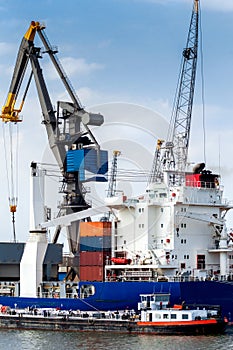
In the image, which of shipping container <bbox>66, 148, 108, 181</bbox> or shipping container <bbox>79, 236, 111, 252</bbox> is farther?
shipping container <bbox>66, 148, 108, 181</bbox>

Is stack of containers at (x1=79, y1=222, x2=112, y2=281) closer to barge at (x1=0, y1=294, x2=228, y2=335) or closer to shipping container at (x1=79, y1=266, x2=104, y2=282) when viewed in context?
shipping container at (x1=79, y1=266, x2=104, y2=282)

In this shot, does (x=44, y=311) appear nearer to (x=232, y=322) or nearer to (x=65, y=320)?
(x=65, y=320)

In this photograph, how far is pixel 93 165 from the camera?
5262cm

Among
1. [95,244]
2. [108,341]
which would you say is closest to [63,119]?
[95,244]

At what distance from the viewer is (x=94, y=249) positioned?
45531 mm

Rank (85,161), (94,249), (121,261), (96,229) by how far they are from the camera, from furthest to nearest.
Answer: (85,161) < (96,229) < (94,249) < (121,261)

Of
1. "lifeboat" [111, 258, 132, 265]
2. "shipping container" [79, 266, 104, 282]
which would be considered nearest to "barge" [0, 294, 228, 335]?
"shipping container" [79, 266, 104, 282]

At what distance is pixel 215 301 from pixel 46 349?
10309mm

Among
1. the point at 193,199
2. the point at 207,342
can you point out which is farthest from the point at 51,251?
the point at 207,342

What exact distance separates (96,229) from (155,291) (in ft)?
21.0

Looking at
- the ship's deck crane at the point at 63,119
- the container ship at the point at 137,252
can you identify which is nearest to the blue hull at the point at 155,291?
the container ship at the point at 137,252

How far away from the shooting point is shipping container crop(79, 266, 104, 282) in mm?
44575

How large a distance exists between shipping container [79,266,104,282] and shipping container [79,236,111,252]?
45.2 inches

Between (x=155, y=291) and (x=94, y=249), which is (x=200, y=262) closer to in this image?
(x=155, y=291)
